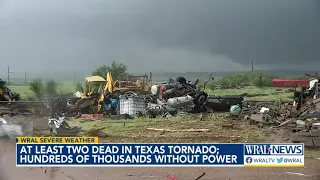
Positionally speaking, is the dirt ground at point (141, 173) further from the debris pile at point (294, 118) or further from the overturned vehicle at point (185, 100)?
the overturned vehicle at point (185, 100)

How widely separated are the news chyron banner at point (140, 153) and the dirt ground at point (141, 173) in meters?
0.08

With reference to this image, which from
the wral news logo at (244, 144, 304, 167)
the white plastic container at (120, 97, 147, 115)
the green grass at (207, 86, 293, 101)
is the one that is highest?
the green grass at (207, 86, 293, 101)

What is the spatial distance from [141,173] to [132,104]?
1.99 ft

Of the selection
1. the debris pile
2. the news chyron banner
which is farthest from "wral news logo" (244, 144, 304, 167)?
the debris pile

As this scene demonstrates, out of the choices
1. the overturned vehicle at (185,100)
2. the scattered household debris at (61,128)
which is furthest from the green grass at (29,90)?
the overturned vehicle at (185,100)

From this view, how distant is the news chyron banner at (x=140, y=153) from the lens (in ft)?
14.4

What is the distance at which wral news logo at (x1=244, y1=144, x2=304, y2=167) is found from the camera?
4.41 metres

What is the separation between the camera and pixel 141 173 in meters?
4.60

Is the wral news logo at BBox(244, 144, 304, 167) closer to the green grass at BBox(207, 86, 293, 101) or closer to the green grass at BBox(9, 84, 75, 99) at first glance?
the green grass at BBox(207, 86, 293, 101)

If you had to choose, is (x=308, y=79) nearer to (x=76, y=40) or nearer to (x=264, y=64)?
(x=264, y=64)

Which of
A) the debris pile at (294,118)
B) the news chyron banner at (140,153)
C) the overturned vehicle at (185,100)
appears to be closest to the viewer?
the news chyron banner at (140,153)

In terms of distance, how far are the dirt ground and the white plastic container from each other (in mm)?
524

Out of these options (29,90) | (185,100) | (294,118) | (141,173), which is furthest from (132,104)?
(294,118)

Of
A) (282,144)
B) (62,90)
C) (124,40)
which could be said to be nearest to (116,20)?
(124,40)
